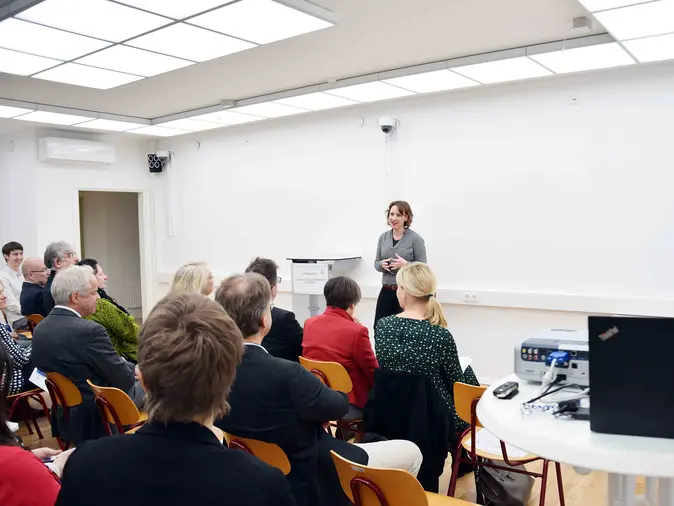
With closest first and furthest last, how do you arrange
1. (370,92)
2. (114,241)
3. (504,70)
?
(504,70)
(370,92)
(114,241)

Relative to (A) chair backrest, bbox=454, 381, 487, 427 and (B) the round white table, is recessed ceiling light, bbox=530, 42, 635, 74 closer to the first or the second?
(A) chair backrest, bbox=454, 381, 487, 427

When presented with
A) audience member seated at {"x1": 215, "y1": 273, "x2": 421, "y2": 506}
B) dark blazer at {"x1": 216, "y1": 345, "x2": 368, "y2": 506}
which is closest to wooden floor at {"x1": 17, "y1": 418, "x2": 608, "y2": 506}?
audience member seated at {"x1": 215, "y1": 273, "x2": 421, "y2": 506}

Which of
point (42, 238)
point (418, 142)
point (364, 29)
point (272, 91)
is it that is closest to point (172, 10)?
point (364, 29)

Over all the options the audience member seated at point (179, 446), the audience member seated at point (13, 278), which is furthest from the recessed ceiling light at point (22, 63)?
the audience member seated at point (179, 446)

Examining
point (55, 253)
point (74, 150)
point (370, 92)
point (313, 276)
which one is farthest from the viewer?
point (74, 150)

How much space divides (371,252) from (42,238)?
434 centimetres

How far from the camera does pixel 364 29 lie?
13.2ft

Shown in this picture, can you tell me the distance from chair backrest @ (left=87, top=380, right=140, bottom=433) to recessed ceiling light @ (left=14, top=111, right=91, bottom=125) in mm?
4520

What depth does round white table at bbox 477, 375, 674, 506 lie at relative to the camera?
1322mm

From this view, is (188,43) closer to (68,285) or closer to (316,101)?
(68,285)

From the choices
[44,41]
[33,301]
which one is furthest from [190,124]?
[44,41]

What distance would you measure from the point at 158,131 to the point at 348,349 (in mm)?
5608

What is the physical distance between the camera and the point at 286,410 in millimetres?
1928

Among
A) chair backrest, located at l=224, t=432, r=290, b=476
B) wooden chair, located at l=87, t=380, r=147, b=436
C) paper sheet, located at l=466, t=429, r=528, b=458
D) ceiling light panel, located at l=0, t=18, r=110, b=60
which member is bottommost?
paper sheet, located at l=466, t=429, r=528, b=458
